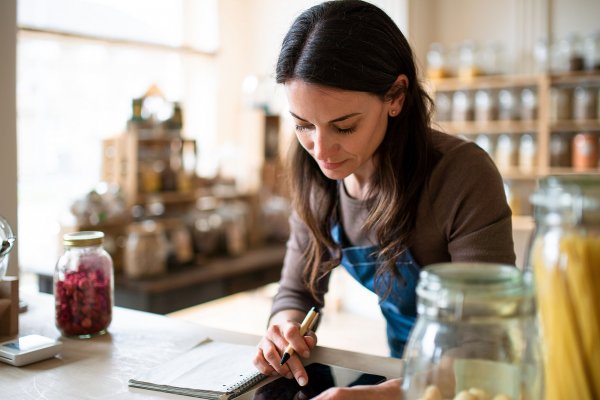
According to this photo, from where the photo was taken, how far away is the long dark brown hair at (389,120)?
1299 mm

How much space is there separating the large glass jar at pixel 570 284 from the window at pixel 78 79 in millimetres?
3180

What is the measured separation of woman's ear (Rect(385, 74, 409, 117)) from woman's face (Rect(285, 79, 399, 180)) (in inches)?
0.4

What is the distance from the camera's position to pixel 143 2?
4664mm

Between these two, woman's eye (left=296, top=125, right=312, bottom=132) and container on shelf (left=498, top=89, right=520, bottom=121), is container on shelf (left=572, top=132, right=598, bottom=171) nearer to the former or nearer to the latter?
container on shelf (left=498, top=89, right=520, bottom=121)

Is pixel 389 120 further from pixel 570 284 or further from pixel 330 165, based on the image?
pixel 570 284

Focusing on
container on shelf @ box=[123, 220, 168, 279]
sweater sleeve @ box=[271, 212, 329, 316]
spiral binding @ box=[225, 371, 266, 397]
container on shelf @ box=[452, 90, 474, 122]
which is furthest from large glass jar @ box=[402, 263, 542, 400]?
container on shelf @ box=[452, 90, 474, 122]

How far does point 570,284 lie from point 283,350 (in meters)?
0.67

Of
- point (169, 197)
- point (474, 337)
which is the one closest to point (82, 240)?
point (474, 337)

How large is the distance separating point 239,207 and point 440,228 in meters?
2.93

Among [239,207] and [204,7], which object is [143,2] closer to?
[204,7]

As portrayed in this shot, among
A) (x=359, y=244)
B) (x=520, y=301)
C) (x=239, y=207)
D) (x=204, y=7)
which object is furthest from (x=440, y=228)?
(x=204, y=7)

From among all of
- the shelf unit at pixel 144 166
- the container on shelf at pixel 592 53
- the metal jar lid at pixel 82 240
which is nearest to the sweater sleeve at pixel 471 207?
the metal jar lid at pixel 82 240

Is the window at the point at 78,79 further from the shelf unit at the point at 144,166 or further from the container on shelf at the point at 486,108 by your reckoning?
the container on shelf at the point at 486,108

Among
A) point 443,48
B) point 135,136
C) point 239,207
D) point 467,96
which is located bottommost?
point 239,207
